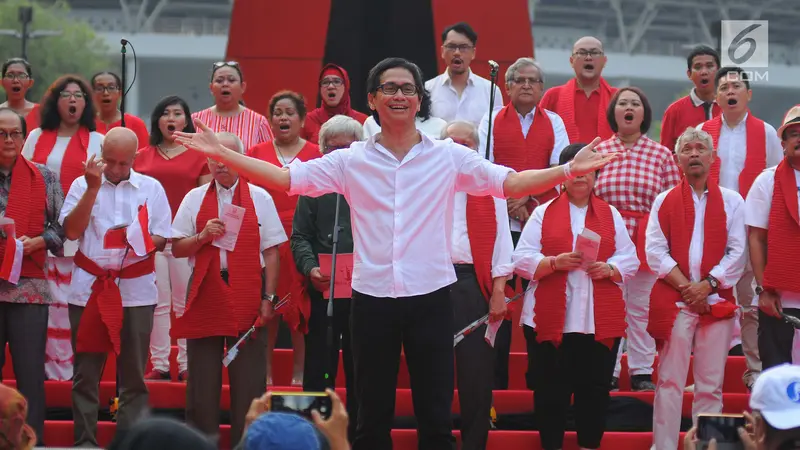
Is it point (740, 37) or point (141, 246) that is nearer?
point (141, 246)

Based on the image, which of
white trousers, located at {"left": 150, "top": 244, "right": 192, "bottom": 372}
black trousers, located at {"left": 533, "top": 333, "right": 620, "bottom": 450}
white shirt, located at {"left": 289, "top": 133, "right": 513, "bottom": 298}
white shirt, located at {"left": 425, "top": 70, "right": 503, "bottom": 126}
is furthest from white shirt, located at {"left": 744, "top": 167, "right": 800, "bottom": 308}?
white trousers, located at {"left": 150, "top": 244, "right": 192, "bottom": 372}

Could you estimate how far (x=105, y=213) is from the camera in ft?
20.8

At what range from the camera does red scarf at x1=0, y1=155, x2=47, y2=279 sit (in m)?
6.20

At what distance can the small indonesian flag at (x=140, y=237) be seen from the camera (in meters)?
6.17

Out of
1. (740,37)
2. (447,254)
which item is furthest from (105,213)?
(740,37)

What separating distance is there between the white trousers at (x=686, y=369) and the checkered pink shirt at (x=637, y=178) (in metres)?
0.87

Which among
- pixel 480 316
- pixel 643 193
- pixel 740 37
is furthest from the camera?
pixel 740 37

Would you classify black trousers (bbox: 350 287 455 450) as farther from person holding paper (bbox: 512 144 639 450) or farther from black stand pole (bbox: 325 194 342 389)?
person holding paper (bbox: 512 144 639 450)

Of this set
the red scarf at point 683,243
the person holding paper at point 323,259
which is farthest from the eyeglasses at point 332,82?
the red scarf at point 683,243

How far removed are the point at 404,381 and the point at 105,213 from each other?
2078 mm

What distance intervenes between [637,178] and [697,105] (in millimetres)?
1360

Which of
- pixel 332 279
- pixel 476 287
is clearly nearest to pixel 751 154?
pixel 476 287

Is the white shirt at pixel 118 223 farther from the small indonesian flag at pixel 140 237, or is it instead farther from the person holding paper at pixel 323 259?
the person holding paper at pixel 323 259

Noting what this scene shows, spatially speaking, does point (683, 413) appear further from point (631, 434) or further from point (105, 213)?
point (105, 213)
